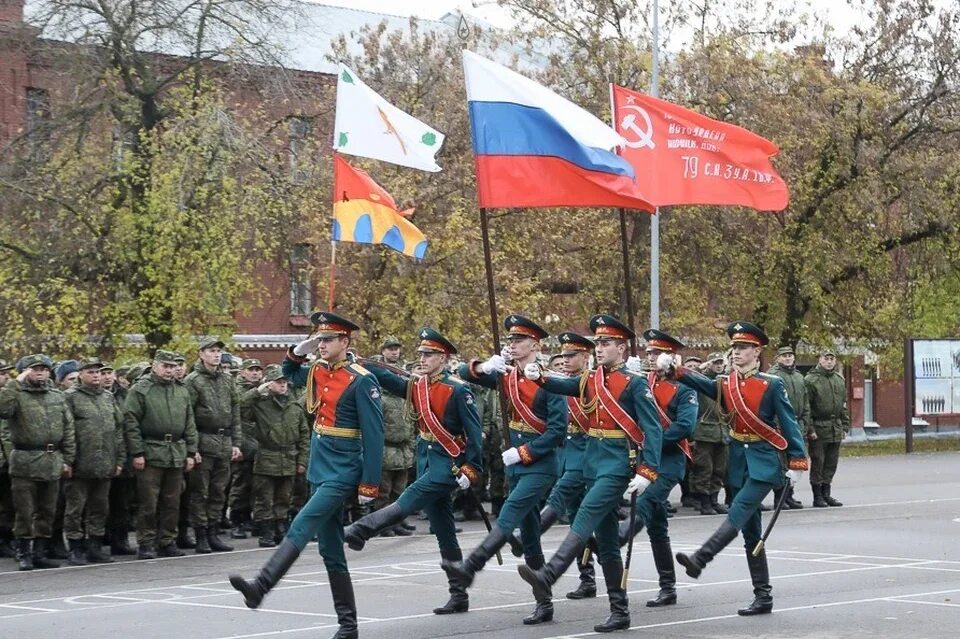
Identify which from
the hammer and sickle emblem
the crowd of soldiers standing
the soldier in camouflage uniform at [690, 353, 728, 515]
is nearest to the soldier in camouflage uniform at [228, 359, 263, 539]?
the crowd of soldiers standing

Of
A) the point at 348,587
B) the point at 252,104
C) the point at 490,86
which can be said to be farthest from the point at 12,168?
the point at 348,587

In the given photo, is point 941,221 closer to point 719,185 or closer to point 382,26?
point 382,26

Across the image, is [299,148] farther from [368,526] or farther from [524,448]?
[368,526]

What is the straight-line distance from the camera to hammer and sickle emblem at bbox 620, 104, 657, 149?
16750mm

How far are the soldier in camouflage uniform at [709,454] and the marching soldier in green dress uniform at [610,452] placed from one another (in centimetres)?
915

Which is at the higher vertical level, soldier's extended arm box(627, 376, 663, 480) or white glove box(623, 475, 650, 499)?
soldier's extended arm box(627, 376, 663, 480)

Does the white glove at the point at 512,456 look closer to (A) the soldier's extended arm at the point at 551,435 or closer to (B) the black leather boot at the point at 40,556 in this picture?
(A) the soldier's extended arm at the point at 551,435

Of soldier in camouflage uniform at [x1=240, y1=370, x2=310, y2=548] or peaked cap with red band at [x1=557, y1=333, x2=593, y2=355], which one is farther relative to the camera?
soldier in camouflage uniform at [x1=240, y1=370, x2=310, y2=548]

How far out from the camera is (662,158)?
1666 cm

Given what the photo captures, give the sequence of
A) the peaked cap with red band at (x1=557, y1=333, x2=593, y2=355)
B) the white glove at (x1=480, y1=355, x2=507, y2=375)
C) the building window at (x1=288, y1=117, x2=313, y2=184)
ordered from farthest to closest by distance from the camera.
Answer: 1. the building window at (x1=288, y1=117, x2=313, y2=184)
2. the peaked cap with red band at (x1=557, y1=333, x2=593, y2=355)
3. the white glove at (x1=480, y1=355, x2=507, y2=375)

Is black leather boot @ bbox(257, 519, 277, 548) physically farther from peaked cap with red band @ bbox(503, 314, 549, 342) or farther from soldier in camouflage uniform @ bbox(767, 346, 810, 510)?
soldier in camouflage uniform @ bbox(767, 346, 810, 510)

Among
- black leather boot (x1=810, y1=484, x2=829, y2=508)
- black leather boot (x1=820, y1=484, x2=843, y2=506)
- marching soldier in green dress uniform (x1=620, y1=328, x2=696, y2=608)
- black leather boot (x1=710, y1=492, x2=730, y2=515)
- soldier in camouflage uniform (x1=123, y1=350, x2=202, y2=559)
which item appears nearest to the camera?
marching soldier in green dress uniform (x1=620, y1=328, x2=696, y2=608)

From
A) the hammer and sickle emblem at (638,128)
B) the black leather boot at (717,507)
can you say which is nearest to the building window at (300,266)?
the black leather boot at (717,507)

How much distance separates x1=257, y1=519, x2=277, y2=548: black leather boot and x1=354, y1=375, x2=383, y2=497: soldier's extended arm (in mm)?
6825
